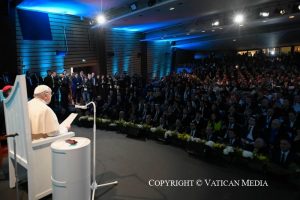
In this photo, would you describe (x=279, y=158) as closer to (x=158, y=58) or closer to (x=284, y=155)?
(x=284, y=155)

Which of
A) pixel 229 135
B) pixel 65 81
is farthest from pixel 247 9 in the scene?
pixel 65 81

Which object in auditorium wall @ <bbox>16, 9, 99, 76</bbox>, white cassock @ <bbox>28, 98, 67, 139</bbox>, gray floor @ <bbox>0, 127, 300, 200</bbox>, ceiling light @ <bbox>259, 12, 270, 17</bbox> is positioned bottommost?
gray floor @ <bbox>0, 127, 300, 200</bbox>

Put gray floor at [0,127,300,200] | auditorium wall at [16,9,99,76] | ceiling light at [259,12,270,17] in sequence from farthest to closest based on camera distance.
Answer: auditorium wall at [16,9,99,76], ceiling light at [259,12,270,17], gray floor at [0,127,300,200]

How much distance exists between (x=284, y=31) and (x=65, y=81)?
1163cm

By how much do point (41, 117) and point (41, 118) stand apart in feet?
0.05

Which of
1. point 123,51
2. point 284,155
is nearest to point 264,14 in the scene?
point 284,155

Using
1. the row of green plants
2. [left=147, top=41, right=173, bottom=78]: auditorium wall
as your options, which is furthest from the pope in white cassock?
[left=147, top=41, right=173, bottom=78]: auditorium wall

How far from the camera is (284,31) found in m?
14.1

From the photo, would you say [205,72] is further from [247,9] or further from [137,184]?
[137,184]

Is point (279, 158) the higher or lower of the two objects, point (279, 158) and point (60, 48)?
the lower

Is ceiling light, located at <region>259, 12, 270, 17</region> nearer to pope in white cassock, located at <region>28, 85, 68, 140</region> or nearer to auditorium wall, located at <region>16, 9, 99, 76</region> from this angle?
auditorium wall, located at <region>16, 9, 99, 76</region>

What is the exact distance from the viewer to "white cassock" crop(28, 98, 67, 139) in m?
3.24

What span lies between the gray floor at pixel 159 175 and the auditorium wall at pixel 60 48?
7.14 m

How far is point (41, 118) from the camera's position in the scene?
3246 mm
